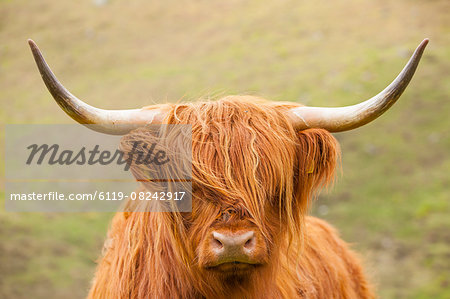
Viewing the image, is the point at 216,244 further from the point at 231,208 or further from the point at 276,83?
the point at 276,83

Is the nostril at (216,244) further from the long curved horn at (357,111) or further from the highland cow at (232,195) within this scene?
the long curved horn at (357,111)

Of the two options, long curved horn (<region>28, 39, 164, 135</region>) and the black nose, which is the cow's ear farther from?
long curved horn (<region>28, 39, 164, 135</region>)

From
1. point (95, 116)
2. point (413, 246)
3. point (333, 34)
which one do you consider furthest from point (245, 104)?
point (333, 34)

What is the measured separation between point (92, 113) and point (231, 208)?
920mm

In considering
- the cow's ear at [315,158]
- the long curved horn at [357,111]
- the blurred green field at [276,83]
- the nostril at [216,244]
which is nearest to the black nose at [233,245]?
the nostril at [216,244]

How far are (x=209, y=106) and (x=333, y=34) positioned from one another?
46.0 feet

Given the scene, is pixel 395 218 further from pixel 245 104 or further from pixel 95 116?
pixel 95 116

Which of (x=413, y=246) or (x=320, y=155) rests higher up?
(x=413, y=246)

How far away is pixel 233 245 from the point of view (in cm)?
262

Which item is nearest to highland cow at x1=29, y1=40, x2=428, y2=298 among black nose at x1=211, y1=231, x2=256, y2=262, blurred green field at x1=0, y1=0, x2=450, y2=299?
black nose at x1=211, y1=231, x2=256, y2=262

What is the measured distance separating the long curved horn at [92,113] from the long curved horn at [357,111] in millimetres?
869

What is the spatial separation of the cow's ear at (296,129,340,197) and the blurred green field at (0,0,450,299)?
1.43 m

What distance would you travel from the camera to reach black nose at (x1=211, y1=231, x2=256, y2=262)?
2629 millimetres

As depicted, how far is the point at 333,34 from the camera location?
645 inches
